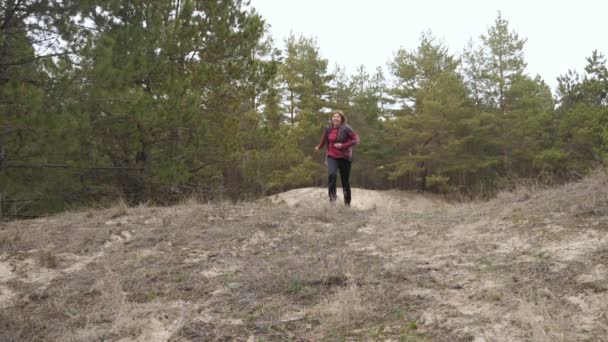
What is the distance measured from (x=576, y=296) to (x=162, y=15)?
382 inches

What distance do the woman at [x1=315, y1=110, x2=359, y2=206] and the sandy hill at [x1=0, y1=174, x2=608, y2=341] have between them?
139cm

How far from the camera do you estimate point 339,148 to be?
7449mm

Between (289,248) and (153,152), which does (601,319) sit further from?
(153,152)

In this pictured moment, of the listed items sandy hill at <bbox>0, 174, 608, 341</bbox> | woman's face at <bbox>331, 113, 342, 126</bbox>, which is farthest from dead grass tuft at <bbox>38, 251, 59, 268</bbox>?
woman's face at <bbox>331, 113, 342, 126</bbox>

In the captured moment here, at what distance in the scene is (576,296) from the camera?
294 cm

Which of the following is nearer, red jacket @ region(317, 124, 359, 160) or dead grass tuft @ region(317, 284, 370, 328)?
dead grass tuft @ region(317, 284, 370, 328)

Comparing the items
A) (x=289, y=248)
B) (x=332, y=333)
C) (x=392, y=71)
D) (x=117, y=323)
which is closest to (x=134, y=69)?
(x=289, y=248)

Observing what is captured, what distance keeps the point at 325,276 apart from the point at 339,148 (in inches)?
149

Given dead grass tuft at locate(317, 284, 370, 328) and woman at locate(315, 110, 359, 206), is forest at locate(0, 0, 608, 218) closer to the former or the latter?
woman at locate(315, 110, 359, 206)

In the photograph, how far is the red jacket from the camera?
7.49m

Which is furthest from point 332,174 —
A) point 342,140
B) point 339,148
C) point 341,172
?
point 342,140

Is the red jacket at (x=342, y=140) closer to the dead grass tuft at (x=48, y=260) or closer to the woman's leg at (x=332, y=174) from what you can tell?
the woman's leg at (x=332, y=174)

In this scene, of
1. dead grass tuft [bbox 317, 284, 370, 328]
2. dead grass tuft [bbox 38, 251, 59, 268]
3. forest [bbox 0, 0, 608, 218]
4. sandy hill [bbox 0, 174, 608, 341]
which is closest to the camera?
sandy hill [bbox 0, 174, 608, 341]

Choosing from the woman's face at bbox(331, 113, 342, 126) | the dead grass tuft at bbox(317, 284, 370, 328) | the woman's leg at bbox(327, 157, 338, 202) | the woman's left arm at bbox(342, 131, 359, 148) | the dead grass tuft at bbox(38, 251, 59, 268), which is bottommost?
the dead grass tuft at bbox(317, 284, 370, 328)
